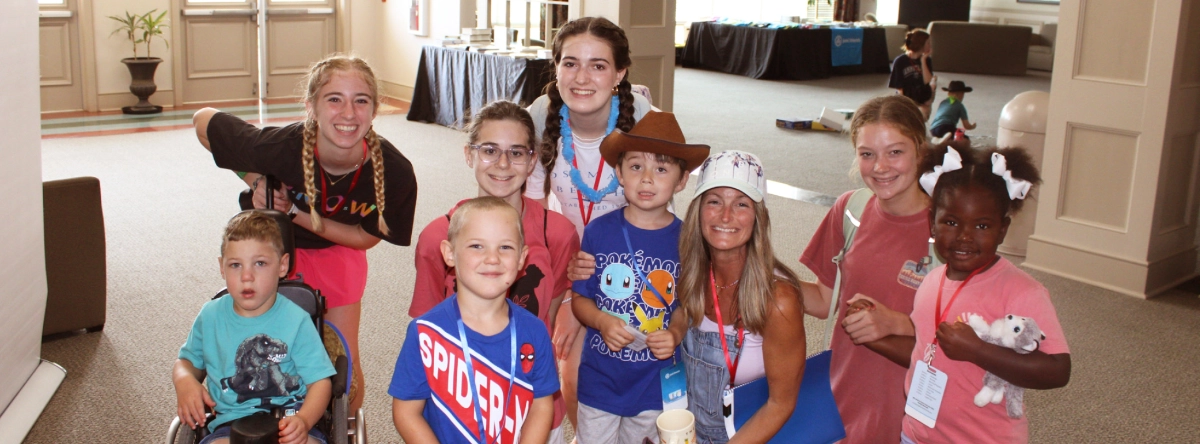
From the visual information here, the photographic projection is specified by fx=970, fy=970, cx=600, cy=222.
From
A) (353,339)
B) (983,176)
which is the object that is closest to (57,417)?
(353,339)

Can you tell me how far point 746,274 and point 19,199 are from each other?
96.2 inches

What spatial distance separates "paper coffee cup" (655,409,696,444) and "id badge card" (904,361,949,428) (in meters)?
0.44

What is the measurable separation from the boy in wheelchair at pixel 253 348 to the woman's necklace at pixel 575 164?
901mm

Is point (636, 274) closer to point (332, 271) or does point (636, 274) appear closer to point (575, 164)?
point (575, 164)

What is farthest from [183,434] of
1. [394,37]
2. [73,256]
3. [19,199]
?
[394,37]

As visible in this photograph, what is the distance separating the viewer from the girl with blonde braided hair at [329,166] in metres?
2.54

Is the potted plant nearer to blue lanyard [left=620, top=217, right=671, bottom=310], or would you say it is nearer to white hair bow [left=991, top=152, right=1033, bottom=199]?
blue lanyard [left=620, top=217, right=671, bottom=310]

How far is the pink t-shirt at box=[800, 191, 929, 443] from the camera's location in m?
2.23

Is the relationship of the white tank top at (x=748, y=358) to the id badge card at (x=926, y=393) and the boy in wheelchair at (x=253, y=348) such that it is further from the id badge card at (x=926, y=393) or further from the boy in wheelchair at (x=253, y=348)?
the boy in wheelchair at (x=253, y=348)

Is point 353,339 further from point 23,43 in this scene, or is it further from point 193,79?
point 193,79

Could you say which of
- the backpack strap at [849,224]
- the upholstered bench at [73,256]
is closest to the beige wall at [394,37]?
the upholstered bench at [73,256]

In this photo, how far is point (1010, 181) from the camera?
6.09 ft

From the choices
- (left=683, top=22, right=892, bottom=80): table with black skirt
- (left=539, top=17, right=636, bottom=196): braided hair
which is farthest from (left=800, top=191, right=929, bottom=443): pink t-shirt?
(left=683, top=22, right=892, bottom=80): table with black skirt

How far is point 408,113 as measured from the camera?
395 inches
